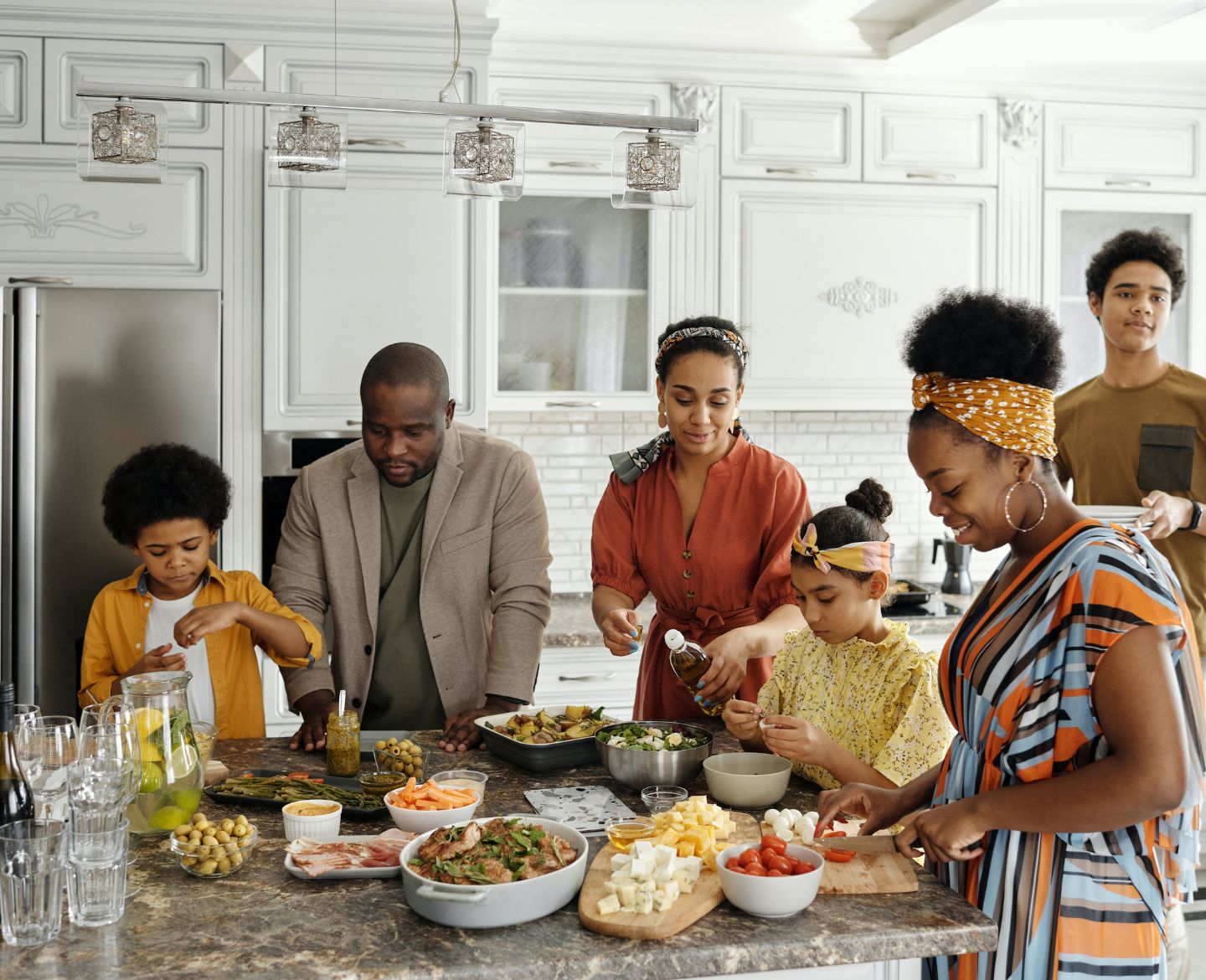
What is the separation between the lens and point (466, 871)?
1396 millimetres

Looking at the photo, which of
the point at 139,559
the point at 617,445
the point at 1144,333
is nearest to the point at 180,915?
the point at 139,559

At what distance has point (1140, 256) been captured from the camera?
10.1 ft

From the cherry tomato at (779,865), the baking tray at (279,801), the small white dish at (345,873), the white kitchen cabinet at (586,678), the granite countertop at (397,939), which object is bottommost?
the white kitchen cabinet at (586,678)

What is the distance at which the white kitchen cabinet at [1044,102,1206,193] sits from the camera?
13.6 feet

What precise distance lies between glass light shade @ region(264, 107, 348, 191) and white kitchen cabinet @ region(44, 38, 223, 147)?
1534 millimetres

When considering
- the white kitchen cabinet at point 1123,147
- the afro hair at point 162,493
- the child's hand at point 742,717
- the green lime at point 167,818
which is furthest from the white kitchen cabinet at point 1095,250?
the green lime at point 167,818

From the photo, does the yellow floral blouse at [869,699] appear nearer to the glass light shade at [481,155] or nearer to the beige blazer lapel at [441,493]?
the beige blazer lapel at [441,493]

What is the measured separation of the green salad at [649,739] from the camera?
1896 millimetres

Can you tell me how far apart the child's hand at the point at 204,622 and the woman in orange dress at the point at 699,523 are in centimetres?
72

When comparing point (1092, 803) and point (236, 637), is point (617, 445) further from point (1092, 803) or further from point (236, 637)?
point (1092, 803)

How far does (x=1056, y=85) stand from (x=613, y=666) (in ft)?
8.51

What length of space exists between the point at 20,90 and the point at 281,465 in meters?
1.32

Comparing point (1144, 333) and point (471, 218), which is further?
point (471, 218)

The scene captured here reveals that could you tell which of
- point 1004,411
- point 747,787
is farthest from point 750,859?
point 1004,411
